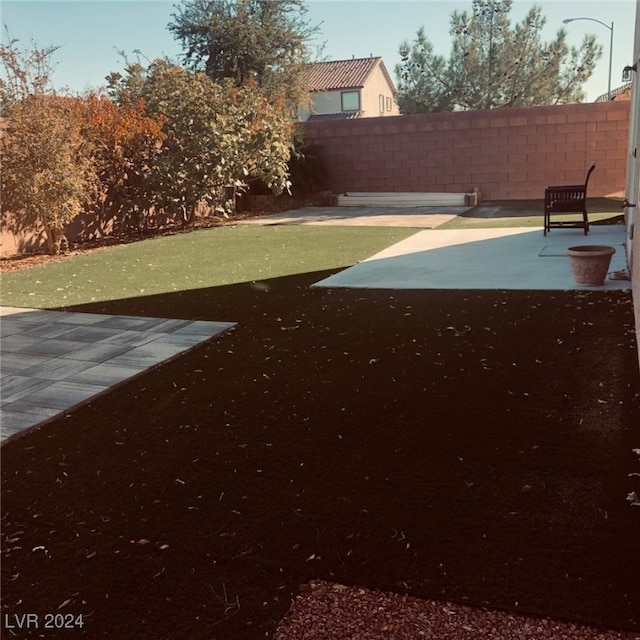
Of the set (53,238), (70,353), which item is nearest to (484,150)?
(53,238)

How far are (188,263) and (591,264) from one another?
5329 millimetres

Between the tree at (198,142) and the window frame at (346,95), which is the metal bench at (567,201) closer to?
the tree at (198,142)

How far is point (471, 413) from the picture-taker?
341 centimetres

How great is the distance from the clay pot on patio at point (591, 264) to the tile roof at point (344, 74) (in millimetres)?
29966

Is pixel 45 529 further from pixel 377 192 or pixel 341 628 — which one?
pixel 377 192

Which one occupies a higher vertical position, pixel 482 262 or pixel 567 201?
pixel 567 201

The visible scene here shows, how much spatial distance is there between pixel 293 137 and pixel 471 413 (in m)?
13.8

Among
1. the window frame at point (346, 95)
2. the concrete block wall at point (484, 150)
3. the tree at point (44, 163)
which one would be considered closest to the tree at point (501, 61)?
the window frame at point (346, 95)

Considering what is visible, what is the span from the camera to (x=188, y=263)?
8.82 metres

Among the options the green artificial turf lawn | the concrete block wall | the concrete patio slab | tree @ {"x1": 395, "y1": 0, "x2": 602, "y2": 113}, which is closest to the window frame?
tree @ {"x1": 395, "y1": 0, "x2": 602, "y2": 113}

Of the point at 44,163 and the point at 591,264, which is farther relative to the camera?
the point at 44,163

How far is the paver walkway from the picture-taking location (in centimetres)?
393

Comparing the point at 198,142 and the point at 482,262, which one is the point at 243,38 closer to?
the point at 198,142

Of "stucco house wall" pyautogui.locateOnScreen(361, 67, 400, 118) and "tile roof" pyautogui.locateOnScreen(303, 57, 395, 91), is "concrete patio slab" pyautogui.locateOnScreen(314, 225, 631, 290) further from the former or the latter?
"tile roof" pyautogui.locateOnScreen(303, 57, 395, 91)
